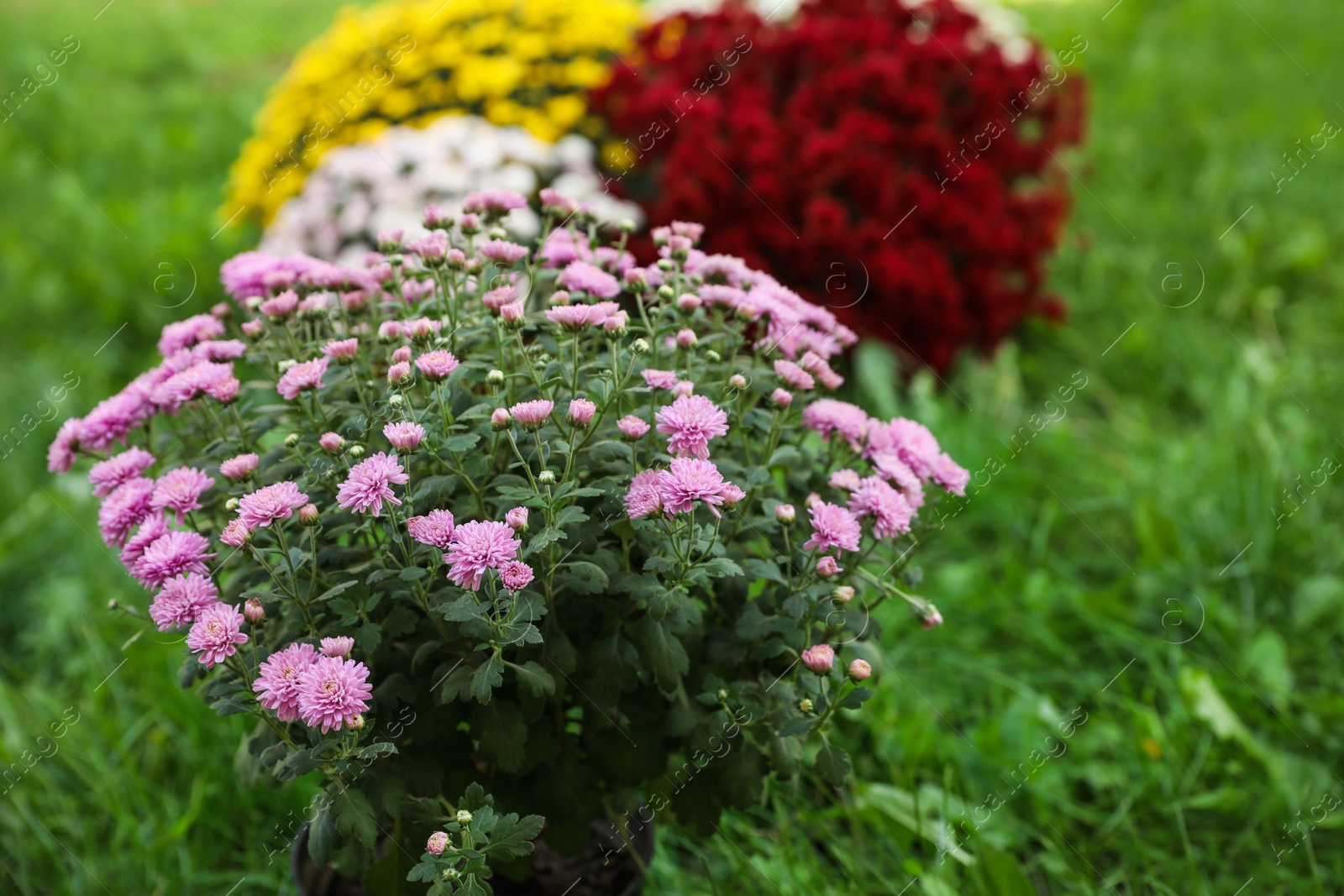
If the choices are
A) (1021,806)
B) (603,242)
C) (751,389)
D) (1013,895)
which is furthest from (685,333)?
(603,242)

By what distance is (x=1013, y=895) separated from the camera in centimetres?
176

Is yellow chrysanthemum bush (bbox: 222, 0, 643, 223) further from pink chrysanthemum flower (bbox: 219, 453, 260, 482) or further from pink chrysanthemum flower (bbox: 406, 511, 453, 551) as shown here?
pink chrysanthemum flower (bbox: 406, 511, 453, 551)

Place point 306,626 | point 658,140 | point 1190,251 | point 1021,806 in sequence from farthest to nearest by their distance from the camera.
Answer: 1. point 1190,251
2. point 658,140
3. point 1021,806
4. point 306,626

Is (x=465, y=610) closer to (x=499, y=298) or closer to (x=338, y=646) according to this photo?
(x=338, y=646)

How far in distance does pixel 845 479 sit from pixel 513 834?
60 cm

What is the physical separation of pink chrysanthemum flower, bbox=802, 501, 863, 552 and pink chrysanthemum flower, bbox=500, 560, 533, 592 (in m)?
0.37

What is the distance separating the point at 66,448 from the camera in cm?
144

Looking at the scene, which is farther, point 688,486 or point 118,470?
point 118,470

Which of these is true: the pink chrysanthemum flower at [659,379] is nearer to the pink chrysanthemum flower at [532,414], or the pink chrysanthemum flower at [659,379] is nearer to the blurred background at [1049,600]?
the pink chrysanthemum flower at [532,414]

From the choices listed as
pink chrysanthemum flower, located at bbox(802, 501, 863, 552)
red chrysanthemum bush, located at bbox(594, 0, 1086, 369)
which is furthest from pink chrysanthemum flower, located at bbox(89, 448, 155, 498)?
red chrysanthemum bush, located at bbox(594, 0, 1086, 369)

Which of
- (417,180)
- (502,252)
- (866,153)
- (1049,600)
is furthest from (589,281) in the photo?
(417,180)

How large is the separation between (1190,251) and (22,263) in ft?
17.0

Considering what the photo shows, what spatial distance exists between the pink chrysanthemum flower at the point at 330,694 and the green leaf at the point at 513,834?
21 cm

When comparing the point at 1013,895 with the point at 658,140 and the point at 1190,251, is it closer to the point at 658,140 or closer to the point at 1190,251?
the point at 658,140
